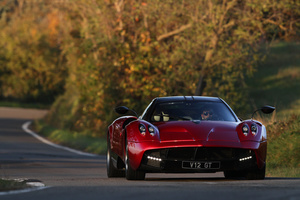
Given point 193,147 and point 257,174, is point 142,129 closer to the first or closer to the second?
point 193,147

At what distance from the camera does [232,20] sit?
2652cm

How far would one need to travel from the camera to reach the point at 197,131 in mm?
10930

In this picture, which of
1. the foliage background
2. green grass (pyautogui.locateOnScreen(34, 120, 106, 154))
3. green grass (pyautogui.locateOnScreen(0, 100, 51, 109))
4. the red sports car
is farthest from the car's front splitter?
green grass (pyautogui.locateOnScreen(0, 100, 51, 109))

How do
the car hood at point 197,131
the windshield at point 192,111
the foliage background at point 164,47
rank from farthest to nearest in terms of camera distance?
the foliage background at point 164,47, the windshield at point 192,111, the car hood at point 197,131

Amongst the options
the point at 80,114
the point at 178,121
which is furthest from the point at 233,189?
the point at 80,114

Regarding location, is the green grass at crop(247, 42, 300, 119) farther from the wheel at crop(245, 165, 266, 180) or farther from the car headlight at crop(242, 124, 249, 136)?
the car headlight at crop(242, 124, 249, 136)

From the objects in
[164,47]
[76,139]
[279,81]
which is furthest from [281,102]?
[76,139]

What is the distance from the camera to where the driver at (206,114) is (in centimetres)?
1202

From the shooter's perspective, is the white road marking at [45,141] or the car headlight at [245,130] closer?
the car headlight at [245,130]

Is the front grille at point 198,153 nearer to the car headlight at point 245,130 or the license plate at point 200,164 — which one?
the license plate at point 200,164

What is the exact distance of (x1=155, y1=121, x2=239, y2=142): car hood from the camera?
426 inches

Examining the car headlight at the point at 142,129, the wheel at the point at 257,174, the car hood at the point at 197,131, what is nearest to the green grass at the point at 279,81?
the wheel at the point at 257,174

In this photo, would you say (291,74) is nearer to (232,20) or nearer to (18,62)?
(232,20)

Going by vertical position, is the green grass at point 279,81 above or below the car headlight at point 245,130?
below
